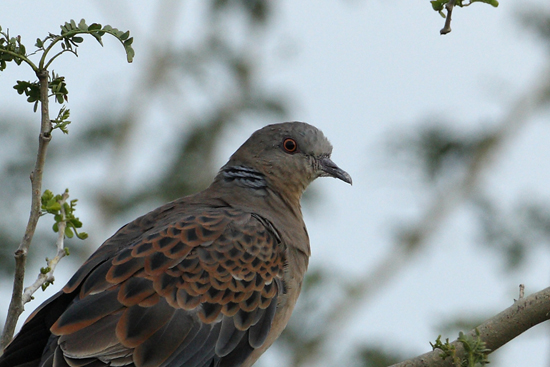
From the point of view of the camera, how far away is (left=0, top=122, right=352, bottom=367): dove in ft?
13.0

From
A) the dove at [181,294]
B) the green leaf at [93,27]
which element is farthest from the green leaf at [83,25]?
the dove at [181,294]

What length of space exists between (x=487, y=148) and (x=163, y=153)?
4.05 m

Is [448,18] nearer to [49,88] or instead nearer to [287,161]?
[49,88]

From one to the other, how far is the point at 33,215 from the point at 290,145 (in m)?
2.33

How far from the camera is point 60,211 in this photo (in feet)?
11.6

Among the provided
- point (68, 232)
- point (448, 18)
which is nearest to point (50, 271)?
point (68, 232)

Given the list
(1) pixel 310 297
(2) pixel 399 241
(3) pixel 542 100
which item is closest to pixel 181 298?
(1) pixel 310 297

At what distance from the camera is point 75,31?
3.32 m

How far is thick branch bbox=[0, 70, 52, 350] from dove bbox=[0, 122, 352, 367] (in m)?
0.68

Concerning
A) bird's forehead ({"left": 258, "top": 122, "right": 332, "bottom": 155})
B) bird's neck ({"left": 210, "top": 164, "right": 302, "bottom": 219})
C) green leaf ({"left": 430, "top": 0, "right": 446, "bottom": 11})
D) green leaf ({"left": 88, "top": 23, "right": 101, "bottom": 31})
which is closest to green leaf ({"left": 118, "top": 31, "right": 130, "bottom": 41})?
green leaf ({"left": 88, "top": 23, "right": 101, "bottom": 31})

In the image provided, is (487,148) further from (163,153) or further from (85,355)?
(85,355)

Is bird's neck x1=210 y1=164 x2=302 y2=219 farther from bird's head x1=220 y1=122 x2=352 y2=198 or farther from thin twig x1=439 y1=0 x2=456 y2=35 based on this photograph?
thin twig x1=439 y1=0 x2=456 y2=35

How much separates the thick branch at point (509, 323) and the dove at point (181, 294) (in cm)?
109

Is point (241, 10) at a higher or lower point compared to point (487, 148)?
higher
